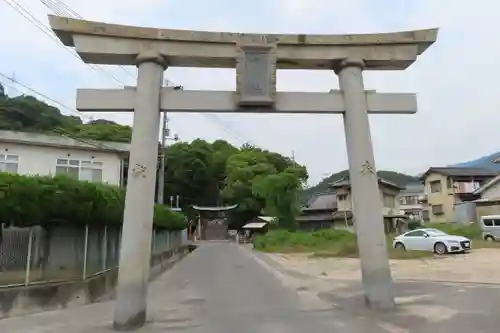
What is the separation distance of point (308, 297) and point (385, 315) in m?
3.46

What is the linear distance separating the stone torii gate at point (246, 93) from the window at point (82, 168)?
16436 mm

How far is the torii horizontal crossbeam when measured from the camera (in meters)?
9.23

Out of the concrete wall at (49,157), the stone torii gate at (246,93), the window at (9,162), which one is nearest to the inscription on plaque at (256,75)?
the stone torii gate at (246,93)

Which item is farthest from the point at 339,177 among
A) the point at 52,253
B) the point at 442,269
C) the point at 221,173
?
the point at 52,253

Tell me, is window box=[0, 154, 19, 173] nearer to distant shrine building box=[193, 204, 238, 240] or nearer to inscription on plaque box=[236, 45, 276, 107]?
inscription on plaque box=[236, 45, 276, 107]

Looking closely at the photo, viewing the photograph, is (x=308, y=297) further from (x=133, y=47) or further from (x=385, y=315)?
(x=133, y=47)

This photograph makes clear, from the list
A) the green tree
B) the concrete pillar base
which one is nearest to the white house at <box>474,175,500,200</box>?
the green tree

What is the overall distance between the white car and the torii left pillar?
2139 centimetres

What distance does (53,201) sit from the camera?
1091 cm

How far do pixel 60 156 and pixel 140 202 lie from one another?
704 inches

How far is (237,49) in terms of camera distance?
32.3 feet

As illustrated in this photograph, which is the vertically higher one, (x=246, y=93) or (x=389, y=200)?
(x=389, y=200)

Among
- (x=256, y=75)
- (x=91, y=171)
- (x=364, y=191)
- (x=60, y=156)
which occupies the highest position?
(x=60, y=156)

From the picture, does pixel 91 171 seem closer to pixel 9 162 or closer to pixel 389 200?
pixel 9 162
